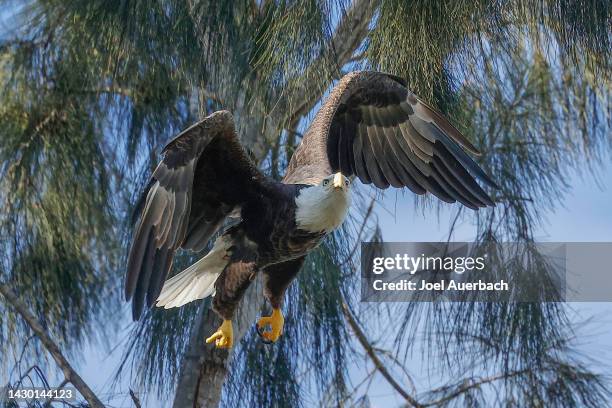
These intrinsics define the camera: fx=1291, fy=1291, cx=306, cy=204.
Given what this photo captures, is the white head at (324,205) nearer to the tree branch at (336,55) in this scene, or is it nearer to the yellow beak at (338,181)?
the yellow beak at (338,181)

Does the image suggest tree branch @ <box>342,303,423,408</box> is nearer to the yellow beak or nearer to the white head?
the white head

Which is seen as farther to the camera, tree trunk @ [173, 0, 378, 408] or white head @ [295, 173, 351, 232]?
tree trunk @ [173, 0, 378, 408]

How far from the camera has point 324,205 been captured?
2.57 m

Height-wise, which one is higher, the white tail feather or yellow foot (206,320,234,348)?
the white tail feather

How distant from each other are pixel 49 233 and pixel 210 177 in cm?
132

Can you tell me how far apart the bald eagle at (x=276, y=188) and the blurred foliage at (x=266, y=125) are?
0.34 ft

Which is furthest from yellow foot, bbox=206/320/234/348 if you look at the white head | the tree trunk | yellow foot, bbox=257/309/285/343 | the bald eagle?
the tree trunk

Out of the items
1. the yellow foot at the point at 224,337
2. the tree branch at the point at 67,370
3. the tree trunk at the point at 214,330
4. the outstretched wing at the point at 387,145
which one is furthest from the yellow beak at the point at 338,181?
the tree branch at the point at 67,370

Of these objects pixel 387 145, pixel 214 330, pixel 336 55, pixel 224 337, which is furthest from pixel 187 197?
pixel 214 330

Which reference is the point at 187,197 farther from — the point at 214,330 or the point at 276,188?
the point at 214,330

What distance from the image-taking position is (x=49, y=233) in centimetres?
402

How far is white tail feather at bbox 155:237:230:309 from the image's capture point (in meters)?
2.99

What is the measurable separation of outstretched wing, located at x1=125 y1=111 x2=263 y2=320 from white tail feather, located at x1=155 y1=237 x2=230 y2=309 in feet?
0.42

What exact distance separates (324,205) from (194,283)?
0.59 m
